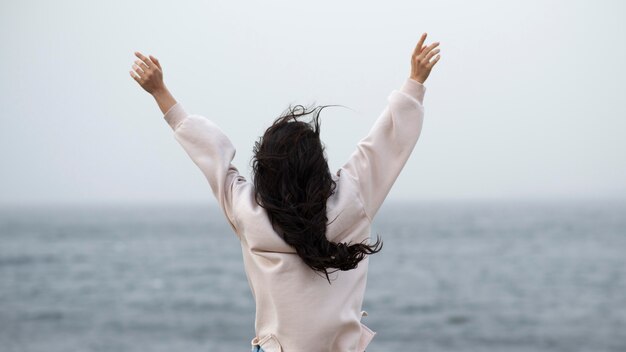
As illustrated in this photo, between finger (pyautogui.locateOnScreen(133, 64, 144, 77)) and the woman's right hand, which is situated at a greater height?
the woman's right hand

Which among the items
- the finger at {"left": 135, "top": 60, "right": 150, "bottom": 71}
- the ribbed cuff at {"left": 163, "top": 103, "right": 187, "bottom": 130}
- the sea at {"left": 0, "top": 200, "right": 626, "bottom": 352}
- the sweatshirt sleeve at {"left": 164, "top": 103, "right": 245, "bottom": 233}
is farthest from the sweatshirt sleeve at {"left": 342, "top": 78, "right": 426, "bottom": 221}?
the sea at {"left": 0, "top": 200, "right": 626, "bottom": 352}

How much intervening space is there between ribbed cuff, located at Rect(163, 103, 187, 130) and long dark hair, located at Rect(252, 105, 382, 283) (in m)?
0.27

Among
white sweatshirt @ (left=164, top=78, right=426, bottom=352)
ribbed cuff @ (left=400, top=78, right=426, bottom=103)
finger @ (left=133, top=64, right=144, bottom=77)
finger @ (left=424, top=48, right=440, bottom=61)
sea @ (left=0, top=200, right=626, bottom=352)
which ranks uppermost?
finger @ (left=424, top=48, right=440, bottom=61)

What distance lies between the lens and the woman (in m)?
1.89

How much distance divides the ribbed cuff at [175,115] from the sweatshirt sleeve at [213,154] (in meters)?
0.03

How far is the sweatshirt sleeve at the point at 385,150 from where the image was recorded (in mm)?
1991

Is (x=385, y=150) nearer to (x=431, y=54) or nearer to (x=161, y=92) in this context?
(x=431, y=54)

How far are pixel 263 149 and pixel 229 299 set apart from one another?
21759 mm

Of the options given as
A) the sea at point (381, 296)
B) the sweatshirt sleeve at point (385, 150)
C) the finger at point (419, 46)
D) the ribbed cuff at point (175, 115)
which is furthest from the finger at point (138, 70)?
the sea at point (381, 296)

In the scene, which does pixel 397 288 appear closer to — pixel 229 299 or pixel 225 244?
pixel 229 299

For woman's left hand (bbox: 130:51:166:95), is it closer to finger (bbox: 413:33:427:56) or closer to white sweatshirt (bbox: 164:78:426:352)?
white sweatshirt (bbox: 164:78:426:352)

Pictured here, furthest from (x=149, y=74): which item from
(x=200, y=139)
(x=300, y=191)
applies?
(x=300, y=191)

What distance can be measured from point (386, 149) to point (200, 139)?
1.65 feet

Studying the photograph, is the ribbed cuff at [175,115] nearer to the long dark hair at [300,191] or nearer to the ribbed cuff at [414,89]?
the long dark hair at [300,191]
